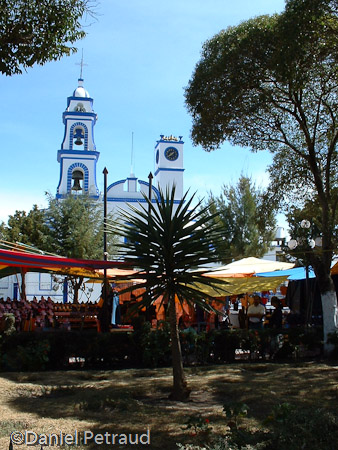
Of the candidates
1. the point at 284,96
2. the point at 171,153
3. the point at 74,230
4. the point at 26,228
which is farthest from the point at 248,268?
the point at 171,153

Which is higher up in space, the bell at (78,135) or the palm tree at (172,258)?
the bell at (78,135)

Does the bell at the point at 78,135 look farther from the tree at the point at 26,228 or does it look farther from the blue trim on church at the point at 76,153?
the tree at the point at 26,228

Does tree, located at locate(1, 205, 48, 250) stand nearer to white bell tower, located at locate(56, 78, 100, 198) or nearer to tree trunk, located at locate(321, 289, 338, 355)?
white bell tower, located at locate(56, 78, 100, 198)

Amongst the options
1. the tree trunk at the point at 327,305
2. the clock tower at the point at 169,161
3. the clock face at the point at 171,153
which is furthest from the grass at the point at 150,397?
the clock face at the point at 171,153

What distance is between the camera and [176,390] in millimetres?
7387

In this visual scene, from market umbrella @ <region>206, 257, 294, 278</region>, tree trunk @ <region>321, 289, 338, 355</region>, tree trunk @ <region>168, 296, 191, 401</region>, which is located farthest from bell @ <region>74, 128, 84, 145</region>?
tree trunk @ <region>168, 296, 191, 401</region>

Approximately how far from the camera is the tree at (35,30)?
6969mm

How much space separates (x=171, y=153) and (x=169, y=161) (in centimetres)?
68

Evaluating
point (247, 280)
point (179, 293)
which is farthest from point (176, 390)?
point (247, 280)

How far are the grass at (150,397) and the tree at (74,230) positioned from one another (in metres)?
15.8

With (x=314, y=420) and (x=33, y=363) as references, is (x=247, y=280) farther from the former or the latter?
(x=314, y=420)

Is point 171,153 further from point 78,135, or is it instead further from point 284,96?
point 284,96

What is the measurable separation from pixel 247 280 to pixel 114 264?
11.6ft

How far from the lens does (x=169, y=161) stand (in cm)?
3806
